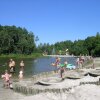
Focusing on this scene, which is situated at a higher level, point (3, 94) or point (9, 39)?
point (9, 39)

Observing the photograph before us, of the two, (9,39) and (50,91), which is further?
(9,39)

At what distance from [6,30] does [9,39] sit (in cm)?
757

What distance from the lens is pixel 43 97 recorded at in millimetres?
21297

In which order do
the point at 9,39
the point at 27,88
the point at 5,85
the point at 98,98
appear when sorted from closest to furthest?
the point at 98,98 → the point at 27,88 → the point at 5,85 → the point at 9,39

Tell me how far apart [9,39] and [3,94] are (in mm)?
120859

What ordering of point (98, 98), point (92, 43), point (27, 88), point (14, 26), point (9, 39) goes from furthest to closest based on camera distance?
point (92, 43)
point (14, 26)
point (9, 39)
point (27, 88)
point (98, 98)

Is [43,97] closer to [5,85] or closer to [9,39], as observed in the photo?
[5,85]

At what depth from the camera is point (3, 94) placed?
2470 centimetres

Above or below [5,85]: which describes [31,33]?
above

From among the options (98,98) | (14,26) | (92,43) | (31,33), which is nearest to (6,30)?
(14,26)

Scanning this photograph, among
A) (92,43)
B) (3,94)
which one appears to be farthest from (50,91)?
(92,43)

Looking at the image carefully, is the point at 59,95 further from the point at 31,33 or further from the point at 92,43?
the point at 92,43

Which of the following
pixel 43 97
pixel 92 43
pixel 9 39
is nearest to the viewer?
pixel 43 97

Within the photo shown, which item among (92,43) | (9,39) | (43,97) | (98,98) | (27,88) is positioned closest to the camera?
(98,98)
